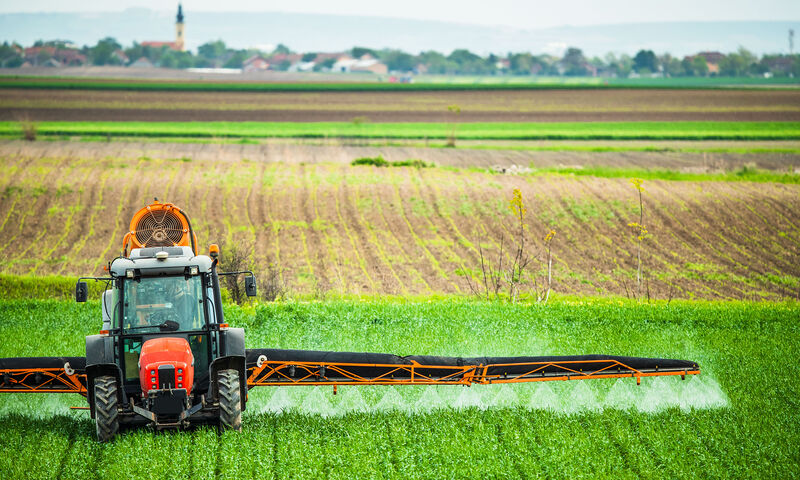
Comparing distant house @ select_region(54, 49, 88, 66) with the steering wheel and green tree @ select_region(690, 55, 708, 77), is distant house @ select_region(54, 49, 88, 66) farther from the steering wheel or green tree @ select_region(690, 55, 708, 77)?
the steering wheel

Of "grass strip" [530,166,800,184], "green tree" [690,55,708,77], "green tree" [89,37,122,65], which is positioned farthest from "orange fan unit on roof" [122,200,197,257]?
"green tree" [690,55,708,77]

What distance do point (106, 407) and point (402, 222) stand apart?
23098 mm

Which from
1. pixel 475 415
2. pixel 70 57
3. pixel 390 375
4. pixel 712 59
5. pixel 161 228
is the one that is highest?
pixel 712 59

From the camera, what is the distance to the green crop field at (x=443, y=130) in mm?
62094

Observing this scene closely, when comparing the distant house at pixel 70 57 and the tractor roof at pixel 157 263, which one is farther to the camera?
the distant house at pixel 70 57

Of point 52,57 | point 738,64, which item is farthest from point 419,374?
point 738,64

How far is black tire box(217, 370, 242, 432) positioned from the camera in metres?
11.1

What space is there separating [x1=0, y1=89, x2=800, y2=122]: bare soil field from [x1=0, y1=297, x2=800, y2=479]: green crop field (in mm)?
57511

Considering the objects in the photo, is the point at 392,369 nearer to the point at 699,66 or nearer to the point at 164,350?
the point at 164,350

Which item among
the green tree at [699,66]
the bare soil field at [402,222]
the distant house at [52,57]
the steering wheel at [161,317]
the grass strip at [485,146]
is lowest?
the bare soil field at [402,222]

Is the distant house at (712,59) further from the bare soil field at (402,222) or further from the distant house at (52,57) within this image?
the bare soil field at (402,222)

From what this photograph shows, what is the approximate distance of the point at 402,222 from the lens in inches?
1318

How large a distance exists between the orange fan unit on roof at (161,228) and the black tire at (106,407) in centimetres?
285

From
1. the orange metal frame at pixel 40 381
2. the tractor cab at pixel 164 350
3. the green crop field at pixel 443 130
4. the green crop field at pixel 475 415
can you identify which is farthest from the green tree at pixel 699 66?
the orange metal frame at pixel 40 381
